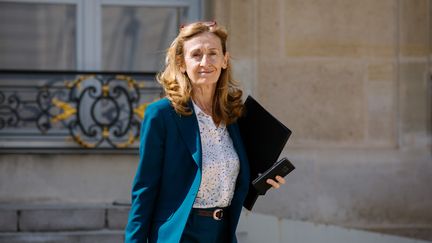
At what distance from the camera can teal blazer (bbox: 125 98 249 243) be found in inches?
137

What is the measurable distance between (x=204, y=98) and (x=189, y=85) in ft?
0.36

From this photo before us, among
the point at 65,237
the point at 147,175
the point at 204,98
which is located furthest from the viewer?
the point at 65,237

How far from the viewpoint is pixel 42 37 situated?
773 cm

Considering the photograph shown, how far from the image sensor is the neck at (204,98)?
12.0 ft

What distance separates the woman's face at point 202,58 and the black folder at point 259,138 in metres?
0.31

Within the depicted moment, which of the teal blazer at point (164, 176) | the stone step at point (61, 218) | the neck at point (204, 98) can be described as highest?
the neck at point (204, 98)

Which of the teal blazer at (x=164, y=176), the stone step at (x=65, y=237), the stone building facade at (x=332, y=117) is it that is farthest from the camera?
the stone building facade at (x=332, y=117)

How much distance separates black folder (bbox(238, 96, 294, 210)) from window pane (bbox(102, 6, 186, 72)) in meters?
4.06

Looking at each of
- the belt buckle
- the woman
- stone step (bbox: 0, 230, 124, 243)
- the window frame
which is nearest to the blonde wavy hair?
the woman

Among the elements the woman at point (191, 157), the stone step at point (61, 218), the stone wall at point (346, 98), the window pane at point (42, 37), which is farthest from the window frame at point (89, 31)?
the woman at point (191, 157)

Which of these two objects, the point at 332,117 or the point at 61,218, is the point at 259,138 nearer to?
the point at 61,218

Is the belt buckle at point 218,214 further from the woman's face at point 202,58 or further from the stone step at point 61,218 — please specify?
the stone step at point 61,218

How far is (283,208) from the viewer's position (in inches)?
284

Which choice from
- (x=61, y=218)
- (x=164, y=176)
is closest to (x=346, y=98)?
(x=61, y=218)
